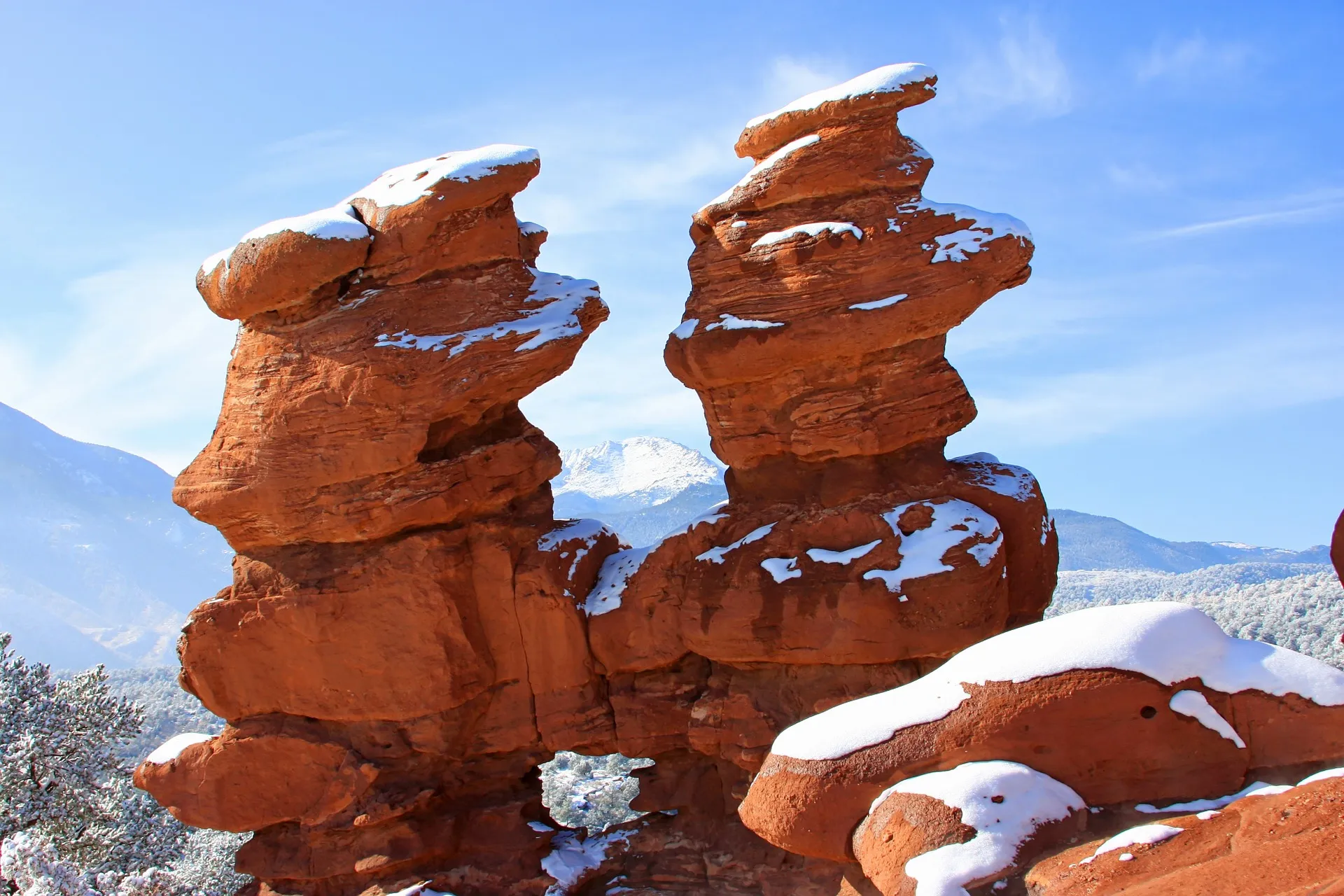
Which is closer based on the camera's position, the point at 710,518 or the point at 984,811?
the point at 984,811

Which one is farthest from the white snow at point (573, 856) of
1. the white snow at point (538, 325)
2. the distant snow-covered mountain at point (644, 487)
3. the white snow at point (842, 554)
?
the distant snow-covered mountain at point (644, 487)

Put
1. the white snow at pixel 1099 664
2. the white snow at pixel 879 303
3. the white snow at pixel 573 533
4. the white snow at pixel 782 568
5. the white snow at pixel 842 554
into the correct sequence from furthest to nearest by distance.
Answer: the white snow at pixel 573 533 < the white snow at pixel 782 568 < the white snow at pixel 879 303 < the white snow at pixel 842 554 < the white snow at pixel 1099 664

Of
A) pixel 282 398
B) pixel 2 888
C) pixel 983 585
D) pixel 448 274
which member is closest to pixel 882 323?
pixel 983 585

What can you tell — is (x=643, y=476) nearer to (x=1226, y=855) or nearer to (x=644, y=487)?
(x=644, y=487)

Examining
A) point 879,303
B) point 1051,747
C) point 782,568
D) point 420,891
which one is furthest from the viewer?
point 420,891

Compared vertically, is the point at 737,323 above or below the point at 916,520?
above

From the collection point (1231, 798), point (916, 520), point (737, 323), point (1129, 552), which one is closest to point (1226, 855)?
point (1231, 798)

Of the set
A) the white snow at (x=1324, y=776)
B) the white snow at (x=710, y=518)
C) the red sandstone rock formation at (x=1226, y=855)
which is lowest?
the red sandstone rock formation at (x=1226, y=855)

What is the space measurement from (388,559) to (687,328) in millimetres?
5920

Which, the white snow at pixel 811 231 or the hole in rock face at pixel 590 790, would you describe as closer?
the white snow at pixel 811 231

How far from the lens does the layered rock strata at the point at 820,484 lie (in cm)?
1586

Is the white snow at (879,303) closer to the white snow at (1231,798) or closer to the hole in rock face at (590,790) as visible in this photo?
the white snow at (1231,798)

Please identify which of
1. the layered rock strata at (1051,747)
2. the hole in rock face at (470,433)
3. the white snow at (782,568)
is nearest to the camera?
the layered rock strata at (1051,747)

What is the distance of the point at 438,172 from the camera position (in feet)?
57.6
